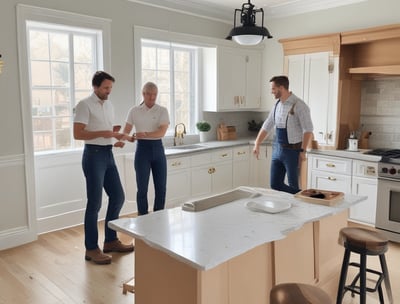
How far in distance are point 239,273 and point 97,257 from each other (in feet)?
5.83

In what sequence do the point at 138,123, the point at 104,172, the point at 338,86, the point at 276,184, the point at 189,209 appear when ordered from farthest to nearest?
the point at 338,86
the point at 276,184
the point at 138,123
the point at 104,172
the point at 189,209

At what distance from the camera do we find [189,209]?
2.42m

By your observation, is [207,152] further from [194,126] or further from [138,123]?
[138,123]

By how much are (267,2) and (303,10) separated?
0.53 meters

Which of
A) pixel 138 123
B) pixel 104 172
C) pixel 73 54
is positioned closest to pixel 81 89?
pixel 73 54

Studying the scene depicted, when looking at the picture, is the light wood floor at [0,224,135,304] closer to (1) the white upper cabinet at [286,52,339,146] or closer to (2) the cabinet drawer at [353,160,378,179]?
(2) the cabinet drawer at [353,160,378,179]

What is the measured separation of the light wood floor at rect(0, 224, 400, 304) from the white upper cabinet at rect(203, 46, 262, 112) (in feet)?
8.46

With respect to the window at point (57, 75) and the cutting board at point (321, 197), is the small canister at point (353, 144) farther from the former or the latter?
the window at point (57, 75)

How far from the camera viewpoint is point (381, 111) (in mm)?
4715

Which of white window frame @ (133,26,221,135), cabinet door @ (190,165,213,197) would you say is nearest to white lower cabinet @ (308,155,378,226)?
cabinet door @ (190,165,213,197)

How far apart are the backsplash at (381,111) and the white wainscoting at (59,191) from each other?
11.6 ft

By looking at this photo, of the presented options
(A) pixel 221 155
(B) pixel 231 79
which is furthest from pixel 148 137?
(B) pixel 231 79

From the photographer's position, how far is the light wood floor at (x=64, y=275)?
281cm

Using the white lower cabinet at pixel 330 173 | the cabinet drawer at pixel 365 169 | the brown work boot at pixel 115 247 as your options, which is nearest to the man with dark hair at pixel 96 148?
the brown work boot at pixel 115 247
